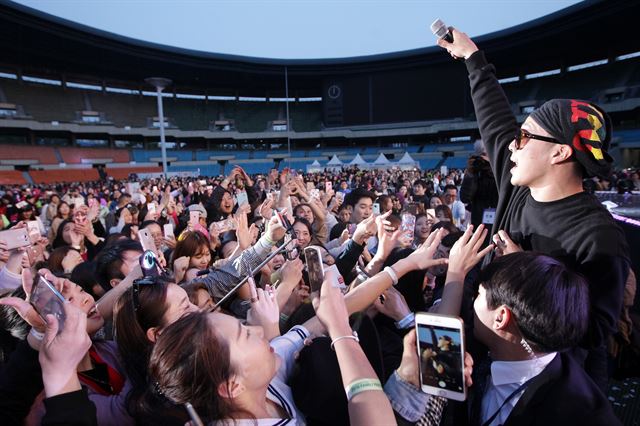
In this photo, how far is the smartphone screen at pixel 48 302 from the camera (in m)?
1.28

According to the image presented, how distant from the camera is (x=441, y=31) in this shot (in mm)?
1904

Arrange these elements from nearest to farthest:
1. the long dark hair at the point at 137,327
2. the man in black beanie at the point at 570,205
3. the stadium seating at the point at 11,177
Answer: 1. the man in black beanie at the point at 570,205
2. the long dark hair at the point at 137,327
3. the stadium seating at the point at 11,177

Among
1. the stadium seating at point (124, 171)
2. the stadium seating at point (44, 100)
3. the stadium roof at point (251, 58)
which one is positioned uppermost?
the stadium roof at point (251, 58)

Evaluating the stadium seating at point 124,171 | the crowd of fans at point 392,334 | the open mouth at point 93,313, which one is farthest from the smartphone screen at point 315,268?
the stadium seating at point 124,171

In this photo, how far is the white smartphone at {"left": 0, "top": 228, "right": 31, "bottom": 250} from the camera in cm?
285

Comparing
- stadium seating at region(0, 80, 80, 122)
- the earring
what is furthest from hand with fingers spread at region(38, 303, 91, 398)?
stadium seating at region(0, 80, 80, 122)

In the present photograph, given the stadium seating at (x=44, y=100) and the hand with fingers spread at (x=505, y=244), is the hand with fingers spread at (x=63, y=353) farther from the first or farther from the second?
the stadium seating at (x=44, y=100)

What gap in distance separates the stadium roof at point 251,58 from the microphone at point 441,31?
100 feet

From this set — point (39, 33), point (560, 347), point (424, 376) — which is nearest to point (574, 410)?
point (560, 347)

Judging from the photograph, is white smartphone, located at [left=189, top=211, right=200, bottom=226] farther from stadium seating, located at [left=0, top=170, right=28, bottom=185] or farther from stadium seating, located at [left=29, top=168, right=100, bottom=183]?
stadium seating, located at [left=29, top=168, right=100, bottom=183]

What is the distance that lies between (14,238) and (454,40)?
11.8 feet

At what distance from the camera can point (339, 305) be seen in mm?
1187

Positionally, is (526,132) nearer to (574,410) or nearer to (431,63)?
(574,410)

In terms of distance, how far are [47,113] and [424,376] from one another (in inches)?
1744
